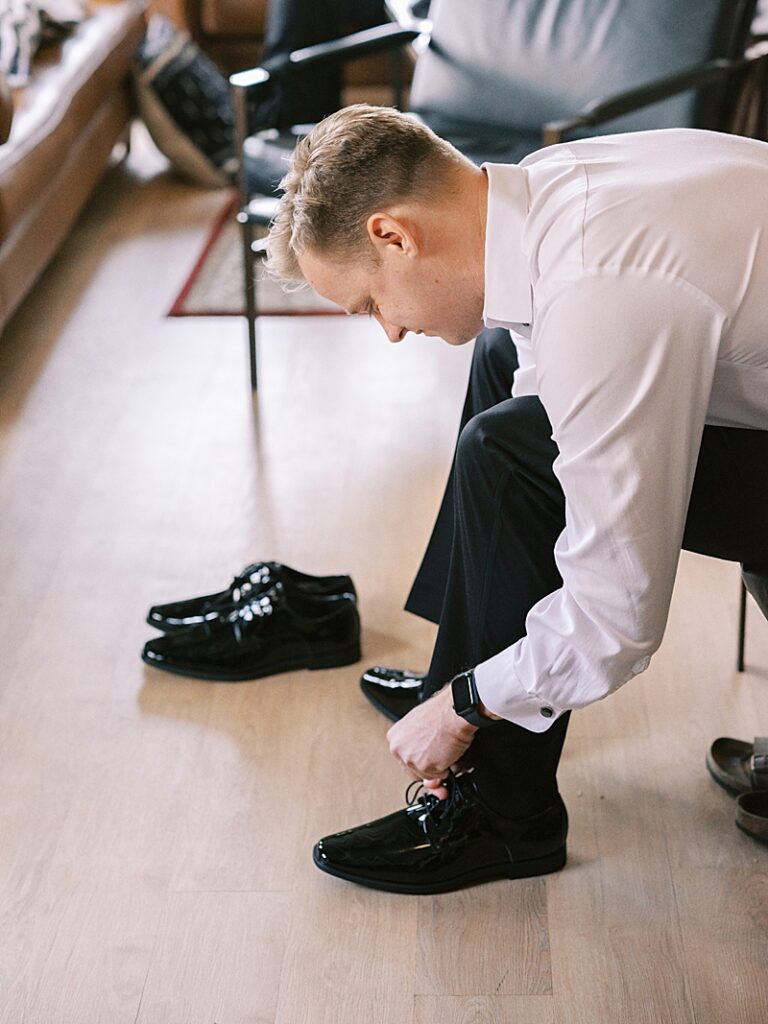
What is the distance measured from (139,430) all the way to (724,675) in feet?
4.23

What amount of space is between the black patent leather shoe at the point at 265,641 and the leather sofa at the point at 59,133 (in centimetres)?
120

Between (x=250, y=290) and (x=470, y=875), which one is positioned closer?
(x=470, y=875)

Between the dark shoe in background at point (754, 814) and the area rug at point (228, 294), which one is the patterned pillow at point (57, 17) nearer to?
the area rug at point (228, 294)

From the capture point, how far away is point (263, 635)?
6.19ft

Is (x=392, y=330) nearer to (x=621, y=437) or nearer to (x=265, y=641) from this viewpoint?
(x=621, y=437)

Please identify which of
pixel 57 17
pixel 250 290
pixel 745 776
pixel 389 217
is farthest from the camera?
pixel 57 17

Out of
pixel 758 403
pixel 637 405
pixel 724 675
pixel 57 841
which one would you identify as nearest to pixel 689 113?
pixel 724 675

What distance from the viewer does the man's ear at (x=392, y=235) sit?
1232 mm

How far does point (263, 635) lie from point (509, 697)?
658 millimetres

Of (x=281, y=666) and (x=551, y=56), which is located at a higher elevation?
(x=551, y=56)

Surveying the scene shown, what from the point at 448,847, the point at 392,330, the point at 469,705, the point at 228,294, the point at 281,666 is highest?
the point at 392,330

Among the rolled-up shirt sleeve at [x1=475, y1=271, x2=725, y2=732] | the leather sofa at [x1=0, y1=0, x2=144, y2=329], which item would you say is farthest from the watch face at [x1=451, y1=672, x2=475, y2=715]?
the leather sofa at [x1=0, y1=0, x2=144, y2=329]

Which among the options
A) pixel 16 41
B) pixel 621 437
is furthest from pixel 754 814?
pixel 16 41

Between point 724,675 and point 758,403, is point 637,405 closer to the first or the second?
point 758,403
